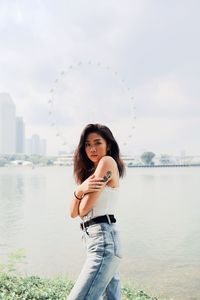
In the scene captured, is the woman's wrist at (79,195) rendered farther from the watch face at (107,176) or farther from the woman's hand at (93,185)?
the watch face at (107,176)

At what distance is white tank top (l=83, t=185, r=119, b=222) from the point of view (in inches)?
88.5

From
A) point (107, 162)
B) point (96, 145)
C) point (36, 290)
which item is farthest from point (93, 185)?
point (36, 290)

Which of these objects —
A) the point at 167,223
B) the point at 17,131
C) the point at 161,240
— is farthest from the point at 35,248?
the point at 17,131

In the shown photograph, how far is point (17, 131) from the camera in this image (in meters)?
123

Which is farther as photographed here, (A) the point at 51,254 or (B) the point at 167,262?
(A) the point at 51,254

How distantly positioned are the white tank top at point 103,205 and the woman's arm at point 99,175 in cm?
3

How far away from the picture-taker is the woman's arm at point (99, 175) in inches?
87.3

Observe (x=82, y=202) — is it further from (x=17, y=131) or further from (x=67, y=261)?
(x=17, y=131)

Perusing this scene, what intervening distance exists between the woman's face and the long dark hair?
20 mm

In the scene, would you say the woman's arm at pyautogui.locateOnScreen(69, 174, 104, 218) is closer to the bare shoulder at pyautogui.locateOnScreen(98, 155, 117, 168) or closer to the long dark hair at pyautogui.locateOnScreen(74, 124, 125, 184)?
the bare shoulder at pyautogui.locateOnScreen(98, 155, 117, 168)

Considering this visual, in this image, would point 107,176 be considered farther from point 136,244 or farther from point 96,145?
point 136,244

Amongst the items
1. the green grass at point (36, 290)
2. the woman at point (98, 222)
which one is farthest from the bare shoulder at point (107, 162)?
the green grass at point (36, 290)

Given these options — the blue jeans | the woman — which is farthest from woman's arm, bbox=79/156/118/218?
the blue jeans

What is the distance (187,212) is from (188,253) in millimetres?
8951
